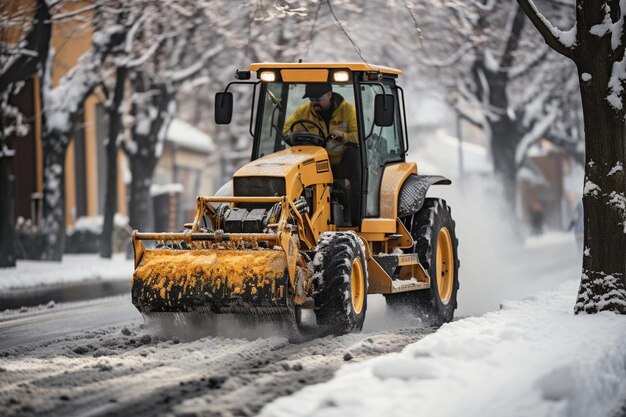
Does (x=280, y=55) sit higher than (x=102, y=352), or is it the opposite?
(x=280, y=55)

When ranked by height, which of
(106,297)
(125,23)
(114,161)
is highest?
(125,23)

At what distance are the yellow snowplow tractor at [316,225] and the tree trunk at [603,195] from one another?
1835mm

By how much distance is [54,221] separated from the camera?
29.0 metres

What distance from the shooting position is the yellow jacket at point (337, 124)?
42.2ft

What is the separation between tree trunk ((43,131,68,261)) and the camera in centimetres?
2869

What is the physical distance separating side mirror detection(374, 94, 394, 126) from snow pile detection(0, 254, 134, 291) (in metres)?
11.7

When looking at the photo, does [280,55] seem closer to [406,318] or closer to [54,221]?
[54,221]

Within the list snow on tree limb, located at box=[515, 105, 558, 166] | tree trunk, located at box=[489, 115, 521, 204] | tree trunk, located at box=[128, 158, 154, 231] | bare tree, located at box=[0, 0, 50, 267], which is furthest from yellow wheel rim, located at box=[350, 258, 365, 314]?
snow on tree limb, located at box=[515, 105, 558, 166]

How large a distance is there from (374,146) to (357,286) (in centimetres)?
204

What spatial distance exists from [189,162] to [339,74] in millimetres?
44763

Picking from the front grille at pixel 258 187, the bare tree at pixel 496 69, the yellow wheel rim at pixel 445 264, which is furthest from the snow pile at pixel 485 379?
the bare tree at pixel 496 69

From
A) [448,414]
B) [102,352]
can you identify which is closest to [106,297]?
[102,352]

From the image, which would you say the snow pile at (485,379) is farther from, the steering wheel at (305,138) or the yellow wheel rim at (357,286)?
the steering wheel at (305,138)

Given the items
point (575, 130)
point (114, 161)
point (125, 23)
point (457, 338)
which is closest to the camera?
point (457, 338)
